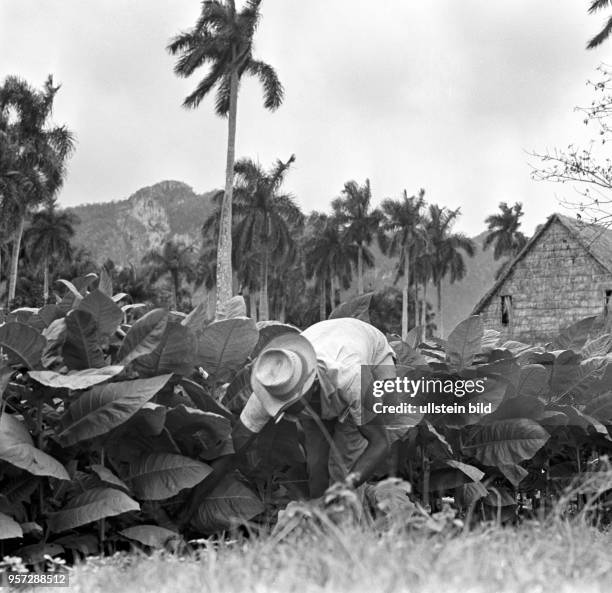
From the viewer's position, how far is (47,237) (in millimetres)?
73812

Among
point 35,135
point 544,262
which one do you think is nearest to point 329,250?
point 35,135

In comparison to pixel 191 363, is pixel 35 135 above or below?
above

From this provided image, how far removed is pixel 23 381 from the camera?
12.1 ft

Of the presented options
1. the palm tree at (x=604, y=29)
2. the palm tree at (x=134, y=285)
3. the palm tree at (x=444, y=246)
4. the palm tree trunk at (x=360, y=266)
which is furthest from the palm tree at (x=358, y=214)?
the palm tree at (x=604, y=29)

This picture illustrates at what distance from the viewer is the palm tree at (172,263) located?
92.4 m

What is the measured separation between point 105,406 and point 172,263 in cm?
9060

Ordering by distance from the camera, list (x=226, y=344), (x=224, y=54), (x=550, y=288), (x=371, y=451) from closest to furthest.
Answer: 1. (x=371, y=451)
2. (x=226, y=344)
3. (x=550, y=288)
4. (x=224, y=54)

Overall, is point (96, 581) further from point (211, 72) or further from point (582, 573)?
point (211, 72)

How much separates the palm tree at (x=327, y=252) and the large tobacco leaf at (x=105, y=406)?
77.4m

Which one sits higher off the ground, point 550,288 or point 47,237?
point 47,237

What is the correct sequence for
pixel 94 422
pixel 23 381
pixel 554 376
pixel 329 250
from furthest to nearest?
pixel 329 250, pixel 554 376, pixel 23 381, pixel 94 422

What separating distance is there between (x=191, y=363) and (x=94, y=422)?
1.71ft

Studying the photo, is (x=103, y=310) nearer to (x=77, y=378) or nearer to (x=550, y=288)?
(x=77, y=378)

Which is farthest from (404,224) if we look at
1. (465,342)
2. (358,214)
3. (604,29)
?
(465,342)
